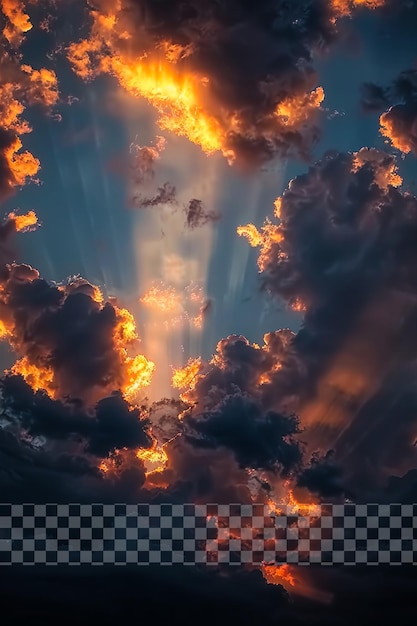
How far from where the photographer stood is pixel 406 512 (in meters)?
18.6

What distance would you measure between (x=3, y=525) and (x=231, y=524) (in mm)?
9867

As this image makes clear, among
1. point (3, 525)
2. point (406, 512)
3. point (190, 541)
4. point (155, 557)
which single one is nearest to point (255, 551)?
point (190, 541)

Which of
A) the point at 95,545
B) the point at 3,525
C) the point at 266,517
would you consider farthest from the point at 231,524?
the point at 3,525

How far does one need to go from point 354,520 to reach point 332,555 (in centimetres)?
178

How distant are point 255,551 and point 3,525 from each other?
11.1 meters

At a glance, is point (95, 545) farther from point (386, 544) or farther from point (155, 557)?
point (386, 544)

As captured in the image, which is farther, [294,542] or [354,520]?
[294,542]

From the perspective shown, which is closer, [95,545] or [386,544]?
[386,544]

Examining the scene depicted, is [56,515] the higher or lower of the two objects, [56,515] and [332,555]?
the higher

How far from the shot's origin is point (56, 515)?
19.0 metres

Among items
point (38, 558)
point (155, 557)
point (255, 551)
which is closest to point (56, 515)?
point (38, 558)

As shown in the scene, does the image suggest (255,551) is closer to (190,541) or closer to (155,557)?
(190,541)

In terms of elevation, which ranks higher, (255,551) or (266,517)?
(266,517)

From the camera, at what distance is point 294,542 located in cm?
1975
